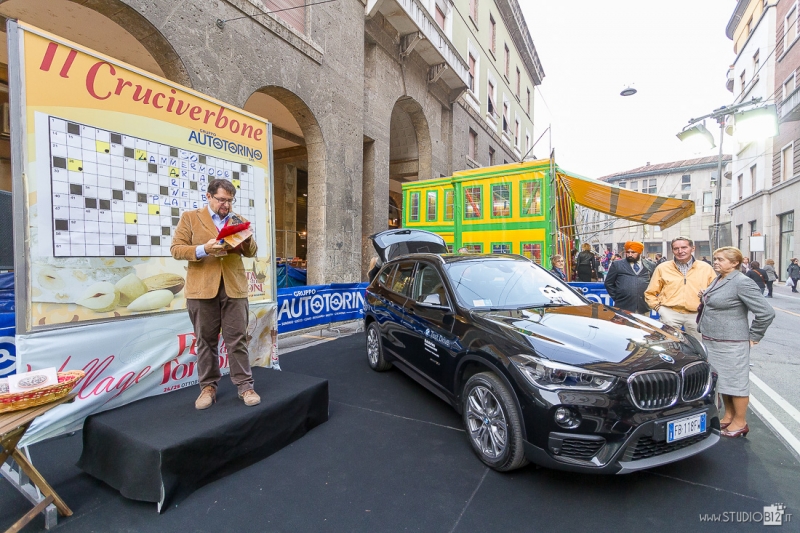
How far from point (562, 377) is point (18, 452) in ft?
10.8

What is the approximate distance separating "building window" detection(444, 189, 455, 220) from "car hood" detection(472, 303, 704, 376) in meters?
7.92

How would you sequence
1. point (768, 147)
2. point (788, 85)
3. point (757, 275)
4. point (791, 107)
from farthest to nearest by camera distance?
point (768, 147) < point (788, 85) < point (791, 107) < point (757, 275)

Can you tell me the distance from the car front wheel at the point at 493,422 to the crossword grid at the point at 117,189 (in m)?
3.27

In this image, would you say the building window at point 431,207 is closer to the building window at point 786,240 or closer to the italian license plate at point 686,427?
the italian license plate at point 686,427

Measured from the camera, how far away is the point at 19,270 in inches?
109

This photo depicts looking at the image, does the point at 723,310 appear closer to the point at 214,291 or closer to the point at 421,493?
the point at 421,493

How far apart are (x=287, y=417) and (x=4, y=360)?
100 inches

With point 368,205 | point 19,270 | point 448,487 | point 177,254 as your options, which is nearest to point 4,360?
point 19,270

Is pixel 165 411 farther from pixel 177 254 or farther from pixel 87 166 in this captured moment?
pixel 87 166

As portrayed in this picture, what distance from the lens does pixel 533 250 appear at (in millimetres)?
9609

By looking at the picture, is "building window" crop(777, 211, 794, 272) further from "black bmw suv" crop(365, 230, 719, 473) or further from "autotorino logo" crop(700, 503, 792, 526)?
"autotorino logo" crop(700, 503, 792, 526)

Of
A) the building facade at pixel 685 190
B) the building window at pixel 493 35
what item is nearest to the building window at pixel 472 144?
the building window at pixel 493 35

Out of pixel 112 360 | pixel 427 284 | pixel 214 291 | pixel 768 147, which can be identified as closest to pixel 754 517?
pixel 427 284

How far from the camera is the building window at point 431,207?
11.6 metres
